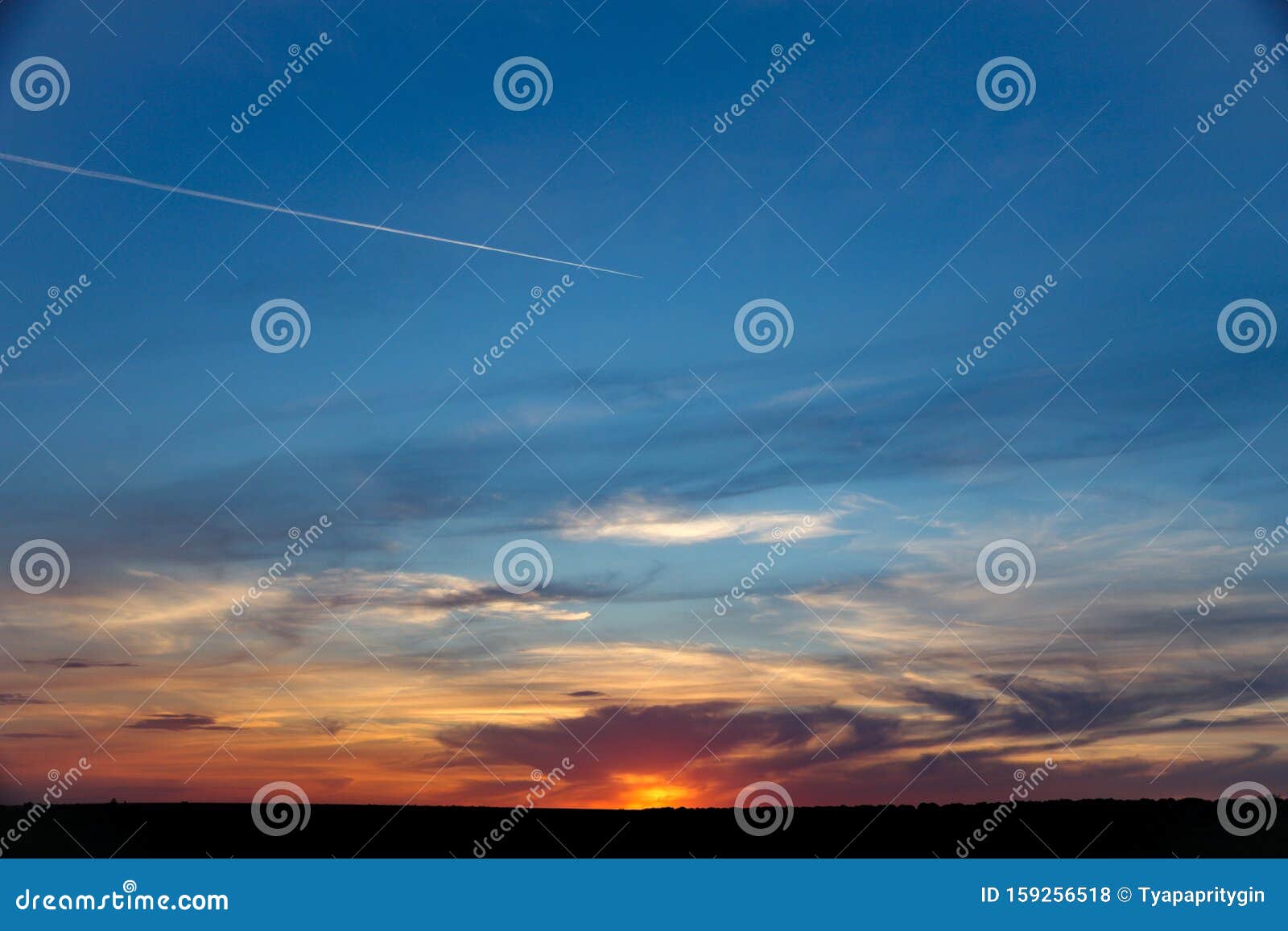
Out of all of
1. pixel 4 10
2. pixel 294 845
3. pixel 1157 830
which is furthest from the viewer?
pixel 294 845

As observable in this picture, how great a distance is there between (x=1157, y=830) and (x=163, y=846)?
108ft

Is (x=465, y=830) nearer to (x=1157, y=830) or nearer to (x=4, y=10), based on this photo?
(x=1157, y=830)

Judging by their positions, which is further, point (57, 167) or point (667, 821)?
point (667, 821)

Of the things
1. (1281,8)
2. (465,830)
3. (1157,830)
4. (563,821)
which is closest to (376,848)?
(465,830)

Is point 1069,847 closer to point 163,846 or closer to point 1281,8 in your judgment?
point 1281,8

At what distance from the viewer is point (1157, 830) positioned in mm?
39750

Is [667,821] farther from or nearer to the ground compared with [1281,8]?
nearer to the ground

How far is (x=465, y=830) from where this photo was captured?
129 ft

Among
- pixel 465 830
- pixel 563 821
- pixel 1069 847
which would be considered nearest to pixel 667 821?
pixel 563 821

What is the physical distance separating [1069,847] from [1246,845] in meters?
8.87
